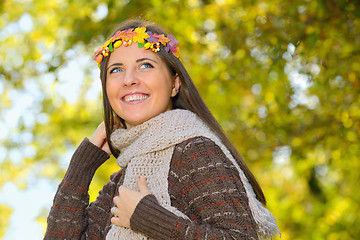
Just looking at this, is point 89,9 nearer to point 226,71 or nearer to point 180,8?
point 180,8

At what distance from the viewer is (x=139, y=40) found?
2012 mm

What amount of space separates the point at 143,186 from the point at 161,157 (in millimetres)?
141

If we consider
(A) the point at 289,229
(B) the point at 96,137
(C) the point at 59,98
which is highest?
(C) the point at 59,98

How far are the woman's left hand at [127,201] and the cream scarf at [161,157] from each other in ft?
0.12

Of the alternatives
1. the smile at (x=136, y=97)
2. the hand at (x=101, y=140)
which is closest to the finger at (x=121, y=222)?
the smile at (x=136, y=97)

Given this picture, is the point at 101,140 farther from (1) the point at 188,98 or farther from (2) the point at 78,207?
(1) the point at 188,98

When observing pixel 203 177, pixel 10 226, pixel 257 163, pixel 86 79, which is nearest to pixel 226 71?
pixel 257 163

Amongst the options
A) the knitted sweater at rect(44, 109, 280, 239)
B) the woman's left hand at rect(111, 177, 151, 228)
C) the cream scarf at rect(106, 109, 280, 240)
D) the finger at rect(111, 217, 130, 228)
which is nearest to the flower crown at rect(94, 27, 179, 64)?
the cream scarf at rect(106, 109, 280, 240)

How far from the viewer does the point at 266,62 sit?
423 centimetres

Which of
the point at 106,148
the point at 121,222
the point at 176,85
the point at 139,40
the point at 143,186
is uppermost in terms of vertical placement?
the point at 139,40

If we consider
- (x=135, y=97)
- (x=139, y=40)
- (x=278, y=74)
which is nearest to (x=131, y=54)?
(x=139, y=40)

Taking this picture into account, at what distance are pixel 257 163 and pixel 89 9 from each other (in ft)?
7.58

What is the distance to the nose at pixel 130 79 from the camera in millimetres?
1924

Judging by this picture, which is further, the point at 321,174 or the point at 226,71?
the point at 321,174
